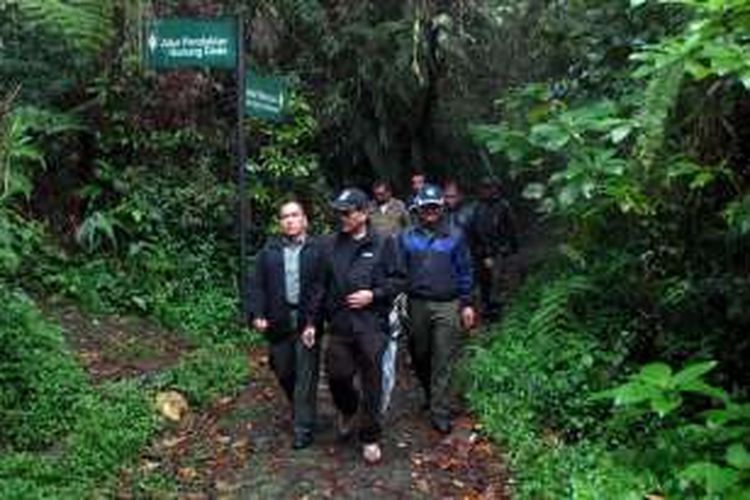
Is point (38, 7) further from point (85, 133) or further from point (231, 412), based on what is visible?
point (85, 133)

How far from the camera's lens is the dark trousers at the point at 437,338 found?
10.1 meters

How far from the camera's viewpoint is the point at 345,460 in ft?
30.7

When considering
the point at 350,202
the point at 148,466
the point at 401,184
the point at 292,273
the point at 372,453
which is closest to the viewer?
the point at 350,202

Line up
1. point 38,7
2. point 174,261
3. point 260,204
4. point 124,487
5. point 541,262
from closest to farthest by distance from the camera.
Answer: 1. point 38,7
2. point 124,487
3. point 174,261
4. point 260,204
5. point 541,262

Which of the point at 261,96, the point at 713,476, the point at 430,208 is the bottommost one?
the point at 713,476

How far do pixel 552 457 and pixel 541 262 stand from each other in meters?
8.27

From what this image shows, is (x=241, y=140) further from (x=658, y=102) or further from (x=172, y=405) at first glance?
(x=658, y=102)

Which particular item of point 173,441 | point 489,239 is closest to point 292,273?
point 173,441

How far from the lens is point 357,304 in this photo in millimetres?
9047

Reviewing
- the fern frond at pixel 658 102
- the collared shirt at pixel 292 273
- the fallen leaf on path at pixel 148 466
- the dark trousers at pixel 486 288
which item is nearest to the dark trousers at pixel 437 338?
the collared shirt at pixel 292 273

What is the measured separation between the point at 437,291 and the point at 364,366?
47.0 inches

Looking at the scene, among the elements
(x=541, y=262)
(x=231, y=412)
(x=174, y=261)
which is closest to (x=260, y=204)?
(x=174, y=261)

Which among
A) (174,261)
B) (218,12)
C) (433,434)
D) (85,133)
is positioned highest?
(218,12)

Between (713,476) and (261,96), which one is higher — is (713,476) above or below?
below
